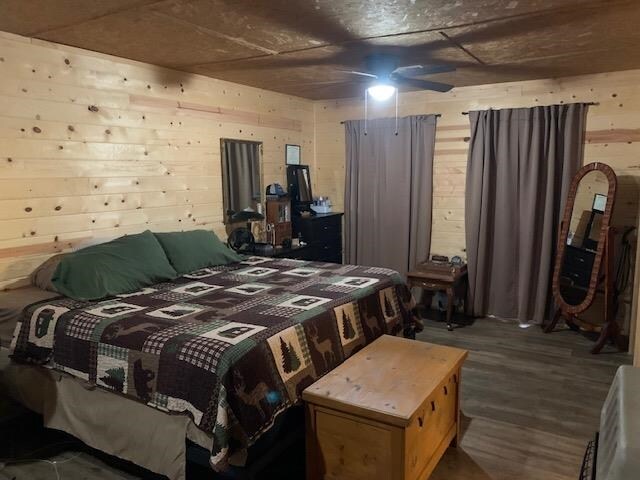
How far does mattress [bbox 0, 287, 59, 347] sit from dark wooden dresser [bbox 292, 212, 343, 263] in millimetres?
2512

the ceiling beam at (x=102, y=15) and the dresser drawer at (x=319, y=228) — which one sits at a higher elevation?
the ceiling beam at (x=102, y=15)

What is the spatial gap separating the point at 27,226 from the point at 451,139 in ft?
12.3

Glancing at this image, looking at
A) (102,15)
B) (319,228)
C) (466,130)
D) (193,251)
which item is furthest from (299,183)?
(102,15)

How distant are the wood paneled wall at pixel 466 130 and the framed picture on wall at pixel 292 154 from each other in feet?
1.32

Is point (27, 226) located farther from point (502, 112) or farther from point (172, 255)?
point (502, 112)

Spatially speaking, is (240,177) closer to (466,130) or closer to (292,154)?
(292,154)

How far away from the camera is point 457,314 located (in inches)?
194

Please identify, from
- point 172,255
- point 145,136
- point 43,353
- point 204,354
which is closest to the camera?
point 204,354

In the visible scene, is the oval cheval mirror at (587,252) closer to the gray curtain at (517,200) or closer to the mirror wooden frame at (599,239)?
the mirror wooden frame at (599,239)

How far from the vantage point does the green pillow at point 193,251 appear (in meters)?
3.47

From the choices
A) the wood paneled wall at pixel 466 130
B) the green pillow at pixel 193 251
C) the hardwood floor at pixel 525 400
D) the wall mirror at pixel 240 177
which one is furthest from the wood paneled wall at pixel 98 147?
the hardwood floor at pixel 525 400

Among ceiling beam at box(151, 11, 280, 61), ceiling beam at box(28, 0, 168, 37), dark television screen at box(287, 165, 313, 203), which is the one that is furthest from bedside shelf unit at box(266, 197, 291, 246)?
ceiling beam at box(28, 0, 168, 37)

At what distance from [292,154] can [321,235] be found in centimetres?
94

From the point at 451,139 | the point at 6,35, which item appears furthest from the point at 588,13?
the point at 6,35
